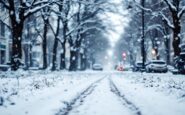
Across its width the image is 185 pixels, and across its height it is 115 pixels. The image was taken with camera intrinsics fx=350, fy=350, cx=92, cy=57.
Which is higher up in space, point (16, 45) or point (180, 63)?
point (16, 45)

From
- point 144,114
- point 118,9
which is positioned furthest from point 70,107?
point 118,9

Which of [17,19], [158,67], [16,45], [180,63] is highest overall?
[17,19]

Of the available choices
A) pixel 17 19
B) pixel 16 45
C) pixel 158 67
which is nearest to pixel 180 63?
pixel 158 67

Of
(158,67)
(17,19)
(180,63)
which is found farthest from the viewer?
(158,67)

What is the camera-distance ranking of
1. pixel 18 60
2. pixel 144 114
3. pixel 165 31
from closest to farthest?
1. pixel 144 114
2. pixel 18 60
3. pixel 165 31

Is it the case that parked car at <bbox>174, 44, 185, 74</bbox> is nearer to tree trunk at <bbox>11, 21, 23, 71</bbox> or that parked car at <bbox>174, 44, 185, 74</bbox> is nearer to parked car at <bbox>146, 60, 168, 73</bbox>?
parked car at <bbox>146, 60, 168, 73</bbox>

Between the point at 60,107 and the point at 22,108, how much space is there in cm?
99

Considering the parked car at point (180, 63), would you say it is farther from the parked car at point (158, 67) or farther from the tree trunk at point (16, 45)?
the tree trunk at point (16, 45)

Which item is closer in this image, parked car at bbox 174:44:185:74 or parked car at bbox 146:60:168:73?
parked car at bbox 174:44:185:74

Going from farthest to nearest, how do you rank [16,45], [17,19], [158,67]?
1. [158,67]
2. [16,45]
3. [17,19]

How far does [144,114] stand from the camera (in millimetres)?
7715

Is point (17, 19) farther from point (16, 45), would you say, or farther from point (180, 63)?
point (180, 63)

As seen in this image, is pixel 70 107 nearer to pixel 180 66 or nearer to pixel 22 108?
pixel 22 108

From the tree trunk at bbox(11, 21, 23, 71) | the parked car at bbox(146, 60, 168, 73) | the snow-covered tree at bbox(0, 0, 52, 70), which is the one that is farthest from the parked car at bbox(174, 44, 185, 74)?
the tree trunk at bbox(11, 21, 23, 71)
